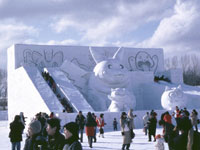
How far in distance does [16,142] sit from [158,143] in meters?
3.46

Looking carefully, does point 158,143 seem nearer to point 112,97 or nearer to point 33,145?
point 33,145

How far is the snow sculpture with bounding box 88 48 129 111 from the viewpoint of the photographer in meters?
20.1

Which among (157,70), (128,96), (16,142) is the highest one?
(157,70)

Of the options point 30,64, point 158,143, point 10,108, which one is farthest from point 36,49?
point 158,143

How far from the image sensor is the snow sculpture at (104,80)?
792 inches

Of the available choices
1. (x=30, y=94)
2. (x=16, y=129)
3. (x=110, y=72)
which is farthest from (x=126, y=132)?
(x=110, y=72)

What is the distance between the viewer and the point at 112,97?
17.6 m

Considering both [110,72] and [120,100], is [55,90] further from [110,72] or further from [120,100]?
[120,100]

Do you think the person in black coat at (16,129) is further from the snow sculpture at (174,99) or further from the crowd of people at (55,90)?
the snow sculpture at (174,99)

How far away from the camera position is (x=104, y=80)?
804 inches

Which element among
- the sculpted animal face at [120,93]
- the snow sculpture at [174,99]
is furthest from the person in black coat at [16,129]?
the snow sculpture at [174,99]

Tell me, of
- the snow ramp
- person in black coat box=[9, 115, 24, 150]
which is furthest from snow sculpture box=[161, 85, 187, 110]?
person in black coat box=[9, 115, 24, 150]

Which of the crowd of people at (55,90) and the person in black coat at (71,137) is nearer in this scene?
the person in black coat at (71,137)

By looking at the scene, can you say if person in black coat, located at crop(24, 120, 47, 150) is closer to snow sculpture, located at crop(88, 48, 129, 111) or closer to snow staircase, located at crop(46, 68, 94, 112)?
snow staircase, located at crop(46, 68, 94, 112)
